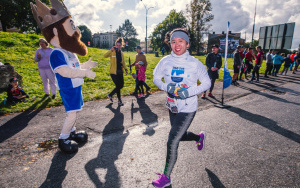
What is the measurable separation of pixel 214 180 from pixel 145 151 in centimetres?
127

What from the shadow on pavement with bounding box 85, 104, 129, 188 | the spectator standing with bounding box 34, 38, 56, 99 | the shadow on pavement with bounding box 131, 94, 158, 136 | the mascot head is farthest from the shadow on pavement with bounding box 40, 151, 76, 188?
the spectator standing with bounding box 34, 38, 56, 99

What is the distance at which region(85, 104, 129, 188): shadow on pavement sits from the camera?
236 centimetres

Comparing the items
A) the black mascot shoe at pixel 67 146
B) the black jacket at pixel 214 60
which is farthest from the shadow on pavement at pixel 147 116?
the black jacket at pixel 214 60

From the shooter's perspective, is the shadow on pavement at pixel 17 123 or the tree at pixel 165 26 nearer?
the shadow on pavement at pixel 17 123

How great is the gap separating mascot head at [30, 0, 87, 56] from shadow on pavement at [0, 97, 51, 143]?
2.42 meters

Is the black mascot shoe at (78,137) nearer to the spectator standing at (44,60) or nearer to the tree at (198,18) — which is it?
the spectator standing at (44,60)

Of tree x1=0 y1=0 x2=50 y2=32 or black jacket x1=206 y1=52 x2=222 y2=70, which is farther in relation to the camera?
tree x1=0 y1=0 x2=50 y2=32

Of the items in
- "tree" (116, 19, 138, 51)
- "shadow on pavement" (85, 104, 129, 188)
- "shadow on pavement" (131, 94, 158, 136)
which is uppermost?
"tree" (116, 19, 138, 51)

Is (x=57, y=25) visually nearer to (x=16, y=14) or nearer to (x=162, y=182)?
(x=162, y=182)

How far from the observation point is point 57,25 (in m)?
2.85

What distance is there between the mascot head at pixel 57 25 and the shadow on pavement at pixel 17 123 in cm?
242

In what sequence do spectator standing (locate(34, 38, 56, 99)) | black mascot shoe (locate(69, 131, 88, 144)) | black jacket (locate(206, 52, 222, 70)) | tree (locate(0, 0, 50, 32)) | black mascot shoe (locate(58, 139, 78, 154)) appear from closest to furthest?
1. black mascot shoe (locate(58, 139, 78, 154))
2. black mascot shoe (locate(69, 131, 88, 144))
3. spectator standing (locate(34, 38, 56, 99))
4. black jacket (locate(206, 52, 222, 70))
5. tree (locate(0, 0, 50, 32))

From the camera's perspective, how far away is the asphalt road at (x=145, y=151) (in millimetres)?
2395

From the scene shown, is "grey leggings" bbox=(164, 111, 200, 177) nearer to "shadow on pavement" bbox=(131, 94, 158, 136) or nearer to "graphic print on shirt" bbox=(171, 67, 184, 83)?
"graphic print on shirt" bbox=(171, 67, 184, 83)
